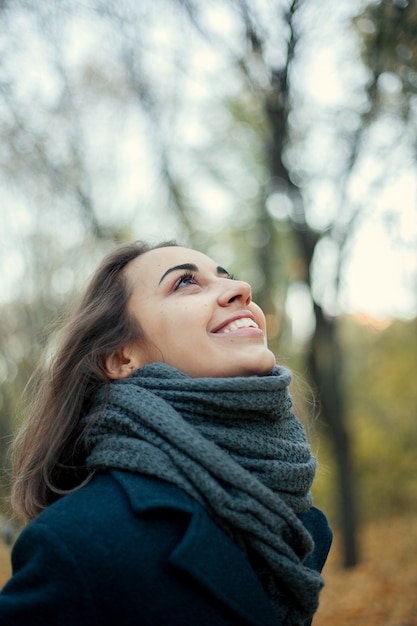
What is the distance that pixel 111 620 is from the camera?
157 centimetres

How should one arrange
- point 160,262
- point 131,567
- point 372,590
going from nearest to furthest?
1. point 131,567
2. point 160,262
3. point 372,590

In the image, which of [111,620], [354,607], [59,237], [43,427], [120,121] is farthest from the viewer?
[120,121]

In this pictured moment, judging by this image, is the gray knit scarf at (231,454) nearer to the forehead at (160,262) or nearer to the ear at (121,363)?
the ear at (121,363)

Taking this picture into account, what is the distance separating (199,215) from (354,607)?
6184 mm

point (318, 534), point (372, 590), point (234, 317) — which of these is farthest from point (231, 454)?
point (372, 590)

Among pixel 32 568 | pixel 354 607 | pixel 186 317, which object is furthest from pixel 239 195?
pixel 32 568

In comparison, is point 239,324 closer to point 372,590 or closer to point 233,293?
point 233,293

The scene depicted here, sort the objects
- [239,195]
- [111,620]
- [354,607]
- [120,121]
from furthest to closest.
A: [239,195], [120,121], [354,607], [111,620]

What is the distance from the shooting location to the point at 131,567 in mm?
1604

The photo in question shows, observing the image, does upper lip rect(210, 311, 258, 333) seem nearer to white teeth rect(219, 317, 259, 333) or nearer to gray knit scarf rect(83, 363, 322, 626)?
white teeth rect(219, 317, 259, 333)

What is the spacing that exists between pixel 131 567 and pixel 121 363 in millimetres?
838

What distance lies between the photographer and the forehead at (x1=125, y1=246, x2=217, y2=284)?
232 centimetres

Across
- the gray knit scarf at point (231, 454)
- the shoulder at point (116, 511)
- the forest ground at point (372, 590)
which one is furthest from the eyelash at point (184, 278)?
the forest ground at point (372, 590)

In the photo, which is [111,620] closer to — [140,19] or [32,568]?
[32,568]
